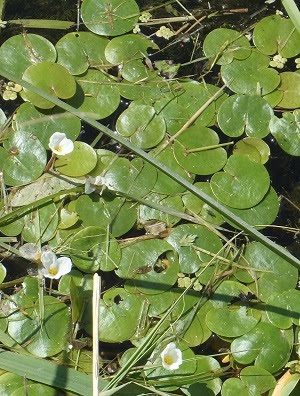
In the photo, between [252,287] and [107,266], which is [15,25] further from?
[252,287]

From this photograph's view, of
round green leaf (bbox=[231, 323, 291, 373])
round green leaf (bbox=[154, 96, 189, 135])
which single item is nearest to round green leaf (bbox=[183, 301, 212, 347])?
round green leaf (bbox=[231, 323, 291, 373])

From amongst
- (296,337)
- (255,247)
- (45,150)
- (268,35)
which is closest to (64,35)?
(45,150)

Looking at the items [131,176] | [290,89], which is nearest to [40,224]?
[131,176]

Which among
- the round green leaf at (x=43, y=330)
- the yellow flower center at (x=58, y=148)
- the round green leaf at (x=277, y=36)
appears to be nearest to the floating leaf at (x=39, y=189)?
the yellow flower center at (x=58, y=148)

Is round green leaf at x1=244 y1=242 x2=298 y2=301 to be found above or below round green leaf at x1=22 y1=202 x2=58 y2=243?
below

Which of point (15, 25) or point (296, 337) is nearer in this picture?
point (296, 337)

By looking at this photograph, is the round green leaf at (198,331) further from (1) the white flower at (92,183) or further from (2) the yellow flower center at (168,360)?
(1) the white flower at (92,183)

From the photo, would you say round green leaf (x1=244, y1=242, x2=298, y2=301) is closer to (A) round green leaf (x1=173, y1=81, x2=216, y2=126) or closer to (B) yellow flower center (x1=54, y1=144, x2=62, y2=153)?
(A) round green leaf (x1=173, y1=81, x2=216, y2=126)
